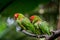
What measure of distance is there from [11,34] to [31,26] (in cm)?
112

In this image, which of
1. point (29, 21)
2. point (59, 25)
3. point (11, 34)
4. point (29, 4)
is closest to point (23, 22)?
point (29, 21)

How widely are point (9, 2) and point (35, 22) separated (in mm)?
292

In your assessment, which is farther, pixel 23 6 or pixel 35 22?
pixel 23 6

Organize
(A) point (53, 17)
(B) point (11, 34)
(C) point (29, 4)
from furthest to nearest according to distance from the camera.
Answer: (B) point (11, 34) → (A) point (53, 17) → (C) point (29, 4)

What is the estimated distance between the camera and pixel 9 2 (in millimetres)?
792

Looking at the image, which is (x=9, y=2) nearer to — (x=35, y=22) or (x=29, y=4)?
(x=29, y=4)

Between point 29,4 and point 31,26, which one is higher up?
point 29,4

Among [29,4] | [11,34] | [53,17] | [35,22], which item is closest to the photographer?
[35,22]

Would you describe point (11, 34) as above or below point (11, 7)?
above

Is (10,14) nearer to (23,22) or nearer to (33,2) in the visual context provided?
(33,2)

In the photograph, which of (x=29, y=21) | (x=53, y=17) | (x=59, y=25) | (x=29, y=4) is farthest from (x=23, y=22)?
(x=53, y=17)

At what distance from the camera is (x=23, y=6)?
79 centimetres

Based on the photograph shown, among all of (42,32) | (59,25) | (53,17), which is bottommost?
(42,32)

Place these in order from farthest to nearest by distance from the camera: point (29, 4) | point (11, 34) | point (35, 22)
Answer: point (11, 34) → point (29, 4) → point (35, 22)
